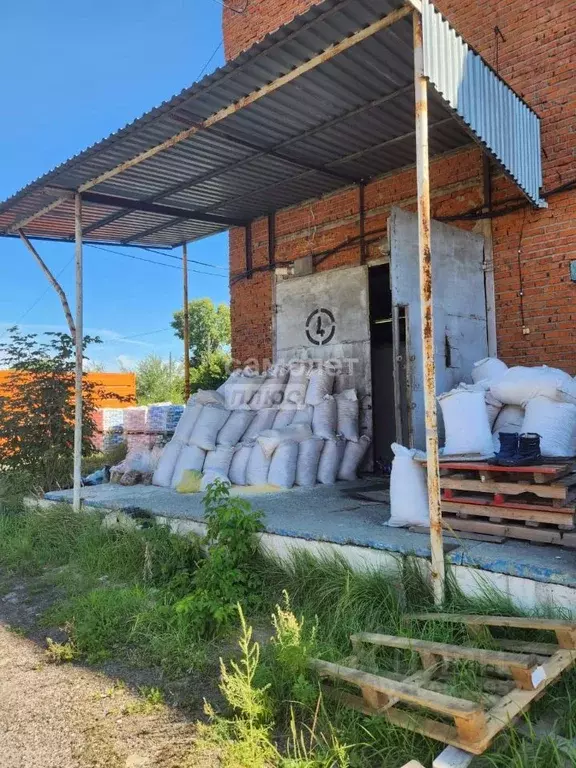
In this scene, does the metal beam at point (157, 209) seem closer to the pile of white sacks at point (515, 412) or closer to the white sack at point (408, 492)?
the pile of white sacks at point (515, 412)

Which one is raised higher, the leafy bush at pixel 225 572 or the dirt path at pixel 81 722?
the leafy bush at pixel 225 572

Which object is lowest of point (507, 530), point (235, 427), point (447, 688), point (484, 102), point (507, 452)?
point (447, 688)

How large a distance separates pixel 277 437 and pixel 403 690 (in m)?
4.10

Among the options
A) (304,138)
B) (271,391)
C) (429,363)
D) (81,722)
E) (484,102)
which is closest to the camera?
(81,722)

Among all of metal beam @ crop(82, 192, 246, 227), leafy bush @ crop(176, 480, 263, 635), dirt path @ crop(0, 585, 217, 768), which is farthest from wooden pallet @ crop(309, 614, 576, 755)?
metal beam @ crop(82, 192, 246, 227)

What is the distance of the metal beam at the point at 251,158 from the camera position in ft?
17.7

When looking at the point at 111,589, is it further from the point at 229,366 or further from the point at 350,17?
the point at 229,366

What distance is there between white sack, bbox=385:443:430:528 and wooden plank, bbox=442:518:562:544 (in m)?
0.27

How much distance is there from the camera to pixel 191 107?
16.6 ft

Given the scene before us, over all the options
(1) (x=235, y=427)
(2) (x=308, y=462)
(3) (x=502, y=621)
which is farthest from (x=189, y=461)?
(3) (x=502, y=621)

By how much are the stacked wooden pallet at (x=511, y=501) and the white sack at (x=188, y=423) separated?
3771 mm

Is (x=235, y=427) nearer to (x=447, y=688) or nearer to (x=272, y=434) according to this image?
(x=272, y=434)

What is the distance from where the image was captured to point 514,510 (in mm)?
3635

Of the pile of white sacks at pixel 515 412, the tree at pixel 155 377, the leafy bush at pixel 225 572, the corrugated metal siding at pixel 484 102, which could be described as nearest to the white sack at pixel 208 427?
the leafy bush at pixel 225 572
